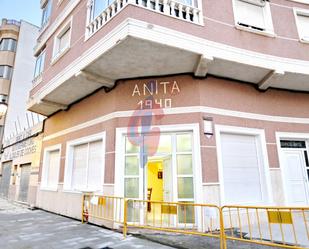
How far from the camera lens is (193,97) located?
654 centimetres

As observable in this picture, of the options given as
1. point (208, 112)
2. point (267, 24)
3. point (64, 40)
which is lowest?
point (208, 112)

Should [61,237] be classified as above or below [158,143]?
below

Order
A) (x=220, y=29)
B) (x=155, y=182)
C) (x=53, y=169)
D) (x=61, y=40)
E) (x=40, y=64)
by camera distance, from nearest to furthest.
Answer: (x=220, y=29) < (x=155, y=182) < (x=61, y=40) < (x=53, y=169) < (x=40, y=64)

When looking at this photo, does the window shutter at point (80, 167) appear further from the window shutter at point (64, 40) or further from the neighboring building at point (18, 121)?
the window shutter at point (64, 40)

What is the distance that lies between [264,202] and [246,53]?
466 cm

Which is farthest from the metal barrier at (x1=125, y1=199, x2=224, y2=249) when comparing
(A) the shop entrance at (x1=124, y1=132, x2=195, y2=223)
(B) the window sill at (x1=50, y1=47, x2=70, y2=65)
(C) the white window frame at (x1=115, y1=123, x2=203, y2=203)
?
(B) the window sill at (x1=50, y1=47, x2=70, y2=65)

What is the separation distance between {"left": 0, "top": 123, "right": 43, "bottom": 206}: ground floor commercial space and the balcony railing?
8.17 m

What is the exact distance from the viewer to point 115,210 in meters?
6.17

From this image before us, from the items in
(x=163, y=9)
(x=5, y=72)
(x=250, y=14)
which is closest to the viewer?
(x=163, y=9)

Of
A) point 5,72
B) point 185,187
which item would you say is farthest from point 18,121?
point 185,187

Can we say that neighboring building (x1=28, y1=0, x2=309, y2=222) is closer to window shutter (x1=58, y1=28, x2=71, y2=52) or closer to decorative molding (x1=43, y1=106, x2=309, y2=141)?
decorative molding (x1=43, y1=106, x2=309, y2=141)

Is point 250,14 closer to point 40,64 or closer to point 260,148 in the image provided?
Result: point 260,148

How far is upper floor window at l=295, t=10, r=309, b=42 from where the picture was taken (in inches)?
309

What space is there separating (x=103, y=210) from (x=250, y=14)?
26.9ft
